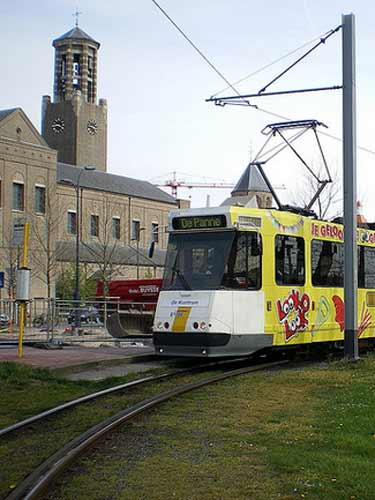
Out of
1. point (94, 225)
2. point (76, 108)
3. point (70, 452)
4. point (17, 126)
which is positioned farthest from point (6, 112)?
point (70, 452)

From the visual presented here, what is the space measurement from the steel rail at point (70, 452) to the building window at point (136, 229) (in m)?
80.8

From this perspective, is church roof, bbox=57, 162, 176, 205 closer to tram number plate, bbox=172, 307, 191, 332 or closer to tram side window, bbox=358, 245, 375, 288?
tram side window, bbox=358, 245, 375, 288

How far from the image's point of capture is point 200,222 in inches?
677

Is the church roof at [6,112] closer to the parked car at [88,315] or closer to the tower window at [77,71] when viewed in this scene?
the tower window at [77,71]

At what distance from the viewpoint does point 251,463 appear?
301 inches

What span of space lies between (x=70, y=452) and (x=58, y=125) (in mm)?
104860

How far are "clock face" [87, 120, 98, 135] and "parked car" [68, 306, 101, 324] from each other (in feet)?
285

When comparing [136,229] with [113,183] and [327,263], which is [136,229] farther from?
[327,263]

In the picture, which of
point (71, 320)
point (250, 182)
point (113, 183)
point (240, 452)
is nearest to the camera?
point (240, 452)

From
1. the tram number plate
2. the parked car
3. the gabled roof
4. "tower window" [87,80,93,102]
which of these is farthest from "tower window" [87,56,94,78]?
the tram number plate

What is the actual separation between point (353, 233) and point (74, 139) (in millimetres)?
92939

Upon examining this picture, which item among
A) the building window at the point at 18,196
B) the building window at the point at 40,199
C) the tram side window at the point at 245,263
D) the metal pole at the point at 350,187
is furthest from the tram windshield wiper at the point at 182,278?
the building window at the point at 40,199

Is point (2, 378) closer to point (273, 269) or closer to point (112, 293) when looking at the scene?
point (273, 269)

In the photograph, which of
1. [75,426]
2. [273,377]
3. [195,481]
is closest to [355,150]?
[273,377]
